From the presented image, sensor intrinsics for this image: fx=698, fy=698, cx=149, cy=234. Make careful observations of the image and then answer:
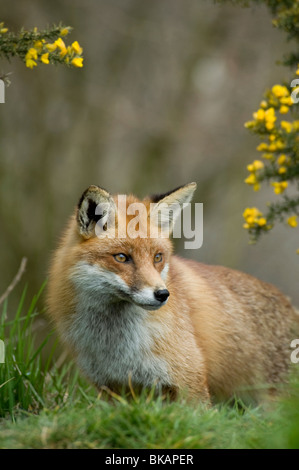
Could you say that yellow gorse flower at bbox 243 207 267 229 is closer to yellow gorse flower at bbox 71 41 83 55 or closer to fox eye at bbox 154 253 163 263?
fox eye at bbox 154 253 163 263

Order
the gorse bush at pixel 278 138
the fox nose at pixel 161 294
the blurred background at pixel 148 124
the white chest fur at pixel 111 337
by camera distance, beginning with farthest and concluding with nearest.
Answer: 1. the blurred background at pixel 148 124
2. the gorse bush at pixel 278 138
3. the white chest fur at pixel 111 337
4. the fox nose at pixel 161 294

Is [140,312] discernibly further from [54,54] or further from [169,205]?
[54,54]

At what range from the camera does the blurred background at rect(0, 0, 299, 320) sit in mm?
11742

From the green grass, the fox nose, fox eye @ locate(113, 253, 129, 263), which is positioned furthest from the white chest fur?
the green grass

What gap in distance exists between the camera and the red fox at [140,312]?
5.32 m

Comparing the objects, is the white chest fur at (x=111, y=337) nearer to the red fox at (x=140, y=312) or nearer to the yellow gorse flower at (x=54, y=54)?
the red fox at (x=140, y=312)

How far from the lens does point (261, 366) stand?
247 inches

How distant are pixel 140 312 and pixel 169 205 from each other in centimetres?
96

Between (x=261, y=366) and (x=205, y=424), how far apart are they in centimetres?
208

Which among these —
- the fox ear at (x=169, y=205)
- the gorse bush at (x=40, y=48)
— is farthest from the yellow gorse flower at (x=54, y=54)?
the fox ear at (x=169, y=205)

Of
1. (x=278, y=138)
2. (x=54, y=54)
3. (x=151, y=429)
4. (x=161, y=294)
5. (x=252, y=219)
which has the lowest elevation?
(x=151, y=429)

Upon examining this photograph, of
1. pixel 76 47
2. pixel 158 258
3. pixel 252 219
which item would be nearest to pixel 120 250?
pixel 158 258

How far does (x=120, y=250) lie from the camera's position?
210 inches

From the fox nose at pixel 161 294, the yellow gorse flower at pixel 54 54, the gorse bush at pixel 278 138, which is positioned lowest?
the fox nose at pixel 161 294
